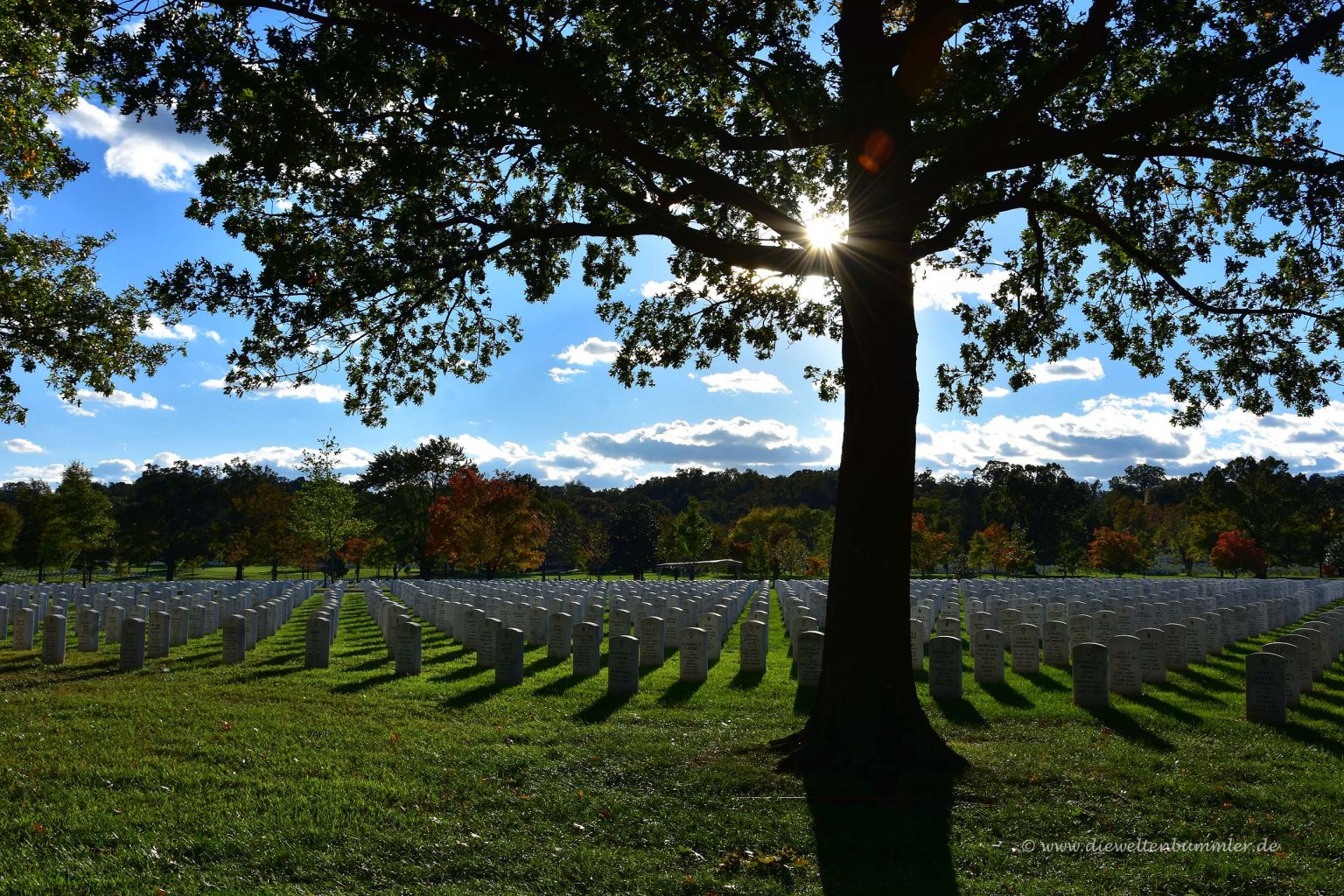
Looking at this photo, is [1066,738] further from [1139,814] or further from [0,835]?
[0,835]

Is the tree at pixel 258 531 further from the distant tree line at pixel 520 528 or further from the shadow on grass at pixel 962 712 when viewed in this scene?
the shadow on grass at pixel 962 712

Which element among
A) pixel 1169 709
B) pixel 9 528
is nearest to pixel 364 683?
pixel 1169 709

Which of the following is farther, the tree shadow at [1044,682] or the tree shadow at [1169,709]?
the tree shadow at [1044,682]

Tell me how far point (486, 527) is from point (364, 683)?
3396cm

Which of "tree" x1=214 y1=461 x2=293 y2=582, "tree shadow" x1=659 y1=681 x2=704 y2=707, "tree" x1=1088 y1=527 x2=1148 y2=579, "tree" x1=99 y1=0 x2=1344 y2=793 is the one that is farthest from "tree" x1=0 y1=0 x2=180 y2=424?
"tree" x1=1088 y1=527 x2=1148 y2=579

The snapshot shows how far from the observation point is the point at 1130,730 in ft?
31.4

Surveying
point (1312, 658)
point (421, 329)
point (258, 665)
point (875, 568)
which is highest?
point (421, 329)

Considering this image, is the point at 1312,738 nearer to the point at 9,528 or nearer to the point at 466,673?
the point at 466,673

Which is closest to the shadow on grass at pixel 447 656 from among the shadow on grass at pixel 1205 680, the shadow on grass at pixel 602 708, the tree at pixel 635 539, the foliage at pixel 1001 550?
the shadow on grass at pixel 602 708

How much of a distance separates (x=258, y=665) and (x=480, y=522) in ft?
106

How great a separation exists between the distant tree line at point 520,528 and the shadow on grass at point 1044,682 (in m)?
36.0

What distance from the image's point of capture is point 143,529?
186ft

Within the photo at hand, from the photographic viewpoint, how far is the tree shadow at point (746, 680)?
41.6ft

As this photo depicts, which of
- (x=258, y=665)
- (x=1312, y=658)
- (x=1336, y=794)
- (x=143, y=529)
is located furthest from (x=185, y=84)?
(x=143, y=529)
